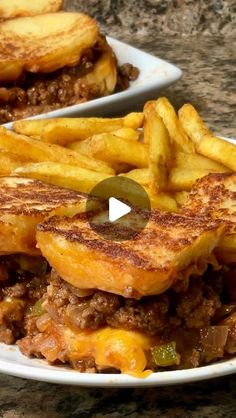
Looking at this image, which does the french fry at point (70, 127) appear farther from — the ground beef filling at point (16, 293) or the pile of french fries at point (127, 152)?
the ground beef filling at point (16, 293)

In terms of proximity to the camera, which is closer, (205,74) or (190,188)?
(190,188)

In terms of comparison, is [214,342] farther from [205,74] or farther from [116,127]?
[205,74]

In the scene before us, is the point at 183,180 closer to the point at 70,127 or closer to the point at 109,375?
the point at 70,127

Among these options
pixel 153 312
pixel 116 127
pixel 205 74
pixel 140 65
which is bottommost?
pixel 205 74

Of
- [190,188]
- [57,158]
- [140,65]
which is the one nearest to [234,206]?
[190,188]

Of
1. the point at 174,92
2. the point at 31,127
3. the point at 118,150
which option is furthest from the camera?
the point at 174,92

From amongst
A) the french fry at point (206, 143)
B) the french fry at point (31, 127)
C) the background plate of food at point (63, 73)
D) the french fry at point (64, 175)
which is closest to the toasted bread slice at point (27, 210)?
the french fry at point (64, 175)

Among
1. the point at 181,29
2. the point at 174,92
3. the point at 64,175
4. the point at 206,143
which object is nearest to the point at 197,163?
the point at 206,143
